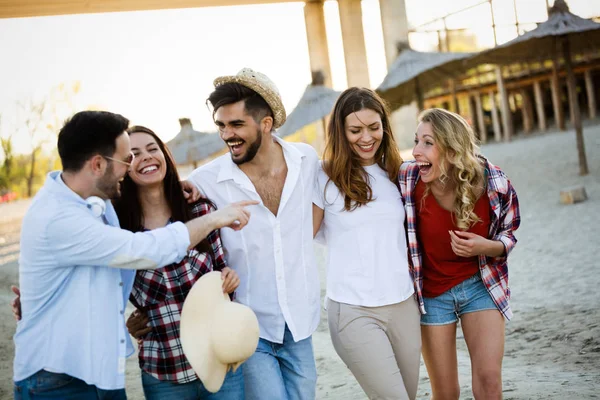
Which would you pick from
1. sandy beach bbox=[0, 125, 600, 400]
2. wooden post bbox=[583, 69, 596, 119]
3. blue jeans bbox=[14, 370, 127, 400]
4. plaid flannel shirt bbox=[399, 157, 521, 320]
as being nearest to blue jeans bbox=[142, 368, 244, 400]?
blue jeans bbox=[14, 370, 127, 400]

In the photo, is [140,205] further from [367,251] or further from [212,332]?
[367,251]

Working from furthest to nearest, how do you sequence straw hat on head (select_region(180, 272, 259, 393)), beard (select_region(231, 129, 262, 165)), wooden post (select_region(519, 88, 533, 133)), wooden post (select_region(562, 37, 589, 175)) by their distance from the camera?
wooden post (select_region(519, 88, 533, 133))
wooden post (select_region(562, 37, 589, 175))
beard (select_region(231, 129, 262, 165))
straw hat on head (select_region(180, 272, 259, 393))

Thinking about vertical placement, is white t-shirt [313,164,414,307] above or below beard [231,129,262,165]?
below

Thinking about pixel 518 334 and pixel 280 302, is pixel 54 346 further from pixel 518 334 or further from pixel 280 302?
pixel 518 334

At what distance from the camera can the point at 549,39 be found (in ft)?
49.1

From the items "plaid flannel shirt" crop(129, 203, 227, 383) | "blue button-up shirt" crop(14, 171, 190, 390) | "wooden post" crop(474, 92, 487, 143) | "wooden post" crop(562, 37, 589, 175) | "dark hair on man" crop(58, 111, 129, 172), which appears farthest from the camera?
"wooden post" crop(474, 92, 487, 143)

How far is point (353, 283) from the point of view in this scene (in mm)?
3611

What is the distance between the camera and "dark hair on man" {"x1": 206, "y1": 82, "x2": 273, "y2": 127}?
370 centimetres

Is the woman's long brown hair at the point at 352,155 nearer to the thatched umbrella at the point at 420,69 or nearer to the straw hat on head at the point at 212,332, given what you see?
the straw hat on head at the point at 212,332

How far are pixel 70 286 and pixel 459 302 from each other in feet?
7.19

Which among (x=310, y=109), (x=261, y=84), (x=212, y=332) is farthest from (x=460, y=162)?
(x=310, y=109)

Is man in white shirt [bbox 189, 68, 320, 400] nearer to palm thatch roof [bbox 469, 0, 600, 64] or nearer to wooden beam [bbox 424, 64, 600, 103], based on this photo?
palm thatch roof [bbox 469, 0, 600, 64]

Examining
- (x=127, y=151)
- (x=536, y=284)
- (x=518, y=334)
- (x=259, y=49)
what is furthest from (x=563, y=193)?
(x=259, y=49)

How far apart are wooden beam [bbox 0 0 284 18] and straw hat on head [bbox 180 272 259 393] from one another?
13.0m
